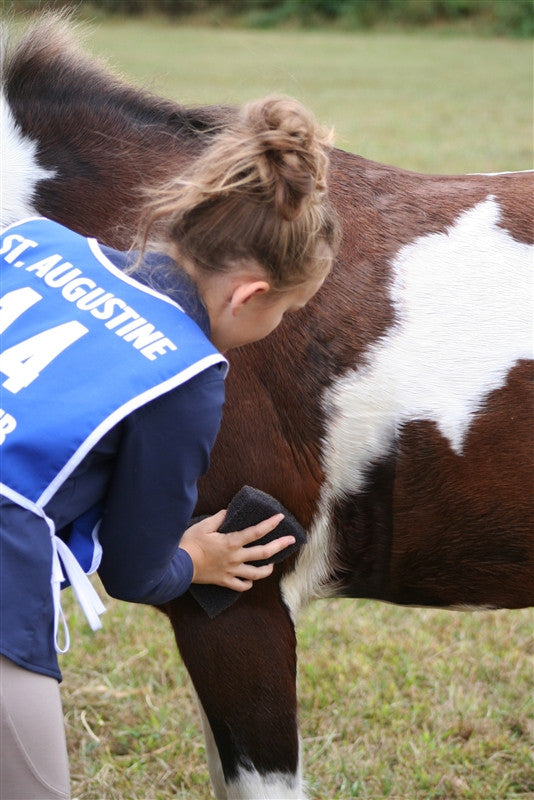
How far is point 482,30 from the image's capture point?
24750 millimetres

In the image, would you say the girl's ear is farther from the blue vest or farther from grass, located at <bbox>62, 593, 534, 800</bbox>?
grass, located at <bbox>62, 593, 534, 800</bbox>

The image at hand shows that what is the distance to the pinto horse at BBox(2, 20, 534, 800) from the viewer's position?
1.85 meters

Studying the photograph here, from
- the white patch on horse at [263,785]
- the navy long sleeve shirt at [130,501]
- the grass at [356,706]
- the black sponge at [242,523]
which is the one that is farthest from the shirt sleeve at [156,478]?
the grass at [356,706]

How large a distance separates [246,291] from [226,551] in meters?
0.51

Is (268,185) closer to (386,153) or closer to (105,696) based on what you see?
(105,696)

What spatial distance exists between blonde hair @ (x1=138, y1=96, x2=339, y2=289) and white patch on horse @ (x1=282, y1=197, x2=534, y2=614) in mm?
404

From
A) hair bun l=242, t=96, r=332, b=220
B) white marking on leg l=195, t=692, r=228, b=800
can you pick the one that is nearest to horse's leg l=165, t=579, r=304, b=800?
white marking on leg l=195, t=692, r=228, b=800

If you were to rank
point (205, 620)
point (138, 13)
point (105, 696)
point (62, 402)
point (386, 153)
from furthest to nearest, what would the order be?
point (138, 13)
point (386, 153)
point (105, 696)
point (205, 620)
point (62, 402)

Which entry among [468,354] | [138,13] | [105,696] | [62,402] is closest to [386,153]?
[105,696]

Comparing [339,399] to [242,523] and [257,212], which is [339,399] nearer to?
[242,523]

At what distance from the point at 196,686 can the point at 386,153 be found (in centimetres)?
859

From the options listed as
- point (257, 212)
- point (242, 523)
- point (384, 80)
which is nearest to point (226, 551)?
point (242, 523)

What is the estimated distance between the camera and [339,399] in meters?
1.88

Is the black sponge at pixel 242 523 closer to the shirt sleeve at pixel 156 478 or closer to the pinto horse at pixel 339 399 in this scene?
the pinto horse at pixel 339 399
